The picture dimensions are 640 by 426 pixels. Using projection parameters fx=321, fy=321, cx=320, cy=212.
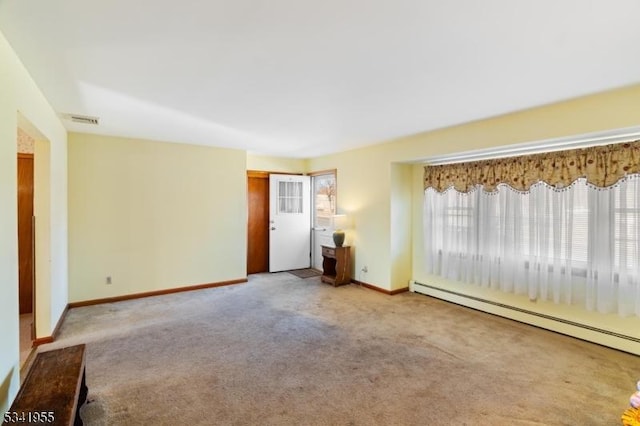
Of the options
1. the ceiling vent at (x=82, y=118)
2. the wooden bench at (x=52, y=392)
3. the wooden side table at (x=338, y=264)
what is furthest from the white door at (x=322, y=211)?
the wooden bench at (x=52, y=392)

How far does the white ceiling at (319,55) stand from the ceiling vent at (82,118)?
0.72 feet

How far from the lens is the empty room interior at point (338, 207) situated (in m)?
1.89

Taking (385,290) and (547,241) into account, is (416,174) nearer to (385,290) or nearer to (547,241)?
(385,290)

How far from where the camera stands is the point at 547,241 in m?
3.52

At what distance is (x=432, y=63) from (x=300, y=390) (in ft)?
8.34

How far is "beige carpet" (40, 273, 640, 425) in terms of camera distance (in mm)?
2143

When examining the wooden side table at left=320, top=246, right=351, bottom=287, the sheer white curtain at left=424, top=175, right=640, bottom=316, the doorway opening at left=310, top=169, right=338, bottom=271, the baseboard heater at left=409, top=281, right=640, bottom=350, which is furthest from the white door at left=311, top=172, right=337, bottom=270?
the sheer white curtain at left=424, top=175, right=640, bottom=316

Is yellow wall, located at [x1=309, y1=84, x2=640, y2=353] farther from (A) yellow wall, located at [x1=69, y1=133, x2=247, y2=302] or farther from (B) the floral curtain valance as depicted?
(A) yellow wall, located at [x1=69, y1=133, x2=247, y2=302]

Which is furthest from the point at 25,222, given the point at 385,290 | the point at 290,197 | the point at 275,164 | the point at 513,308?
the point at 513,308

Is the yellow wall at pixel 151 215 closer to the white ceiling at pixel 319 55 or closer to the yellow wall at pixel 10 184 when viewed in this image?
the white ceiling at pixel 319 55

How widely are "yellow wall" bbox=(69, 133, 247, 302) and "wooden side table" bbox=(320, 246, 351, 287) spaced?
148 centimetres

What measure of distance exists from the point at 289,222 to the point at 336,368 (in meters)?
4.02

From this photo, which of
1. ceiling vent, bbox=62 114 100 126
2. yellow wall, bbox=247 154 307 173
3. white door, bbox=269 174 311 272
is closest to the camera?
ceiling vent, bbox=62 114 100 126

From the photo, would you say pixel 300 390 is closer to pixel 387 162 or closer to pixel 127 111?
pixel 127 111
